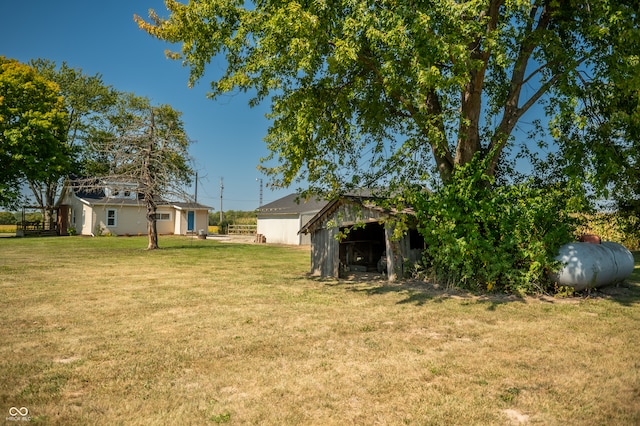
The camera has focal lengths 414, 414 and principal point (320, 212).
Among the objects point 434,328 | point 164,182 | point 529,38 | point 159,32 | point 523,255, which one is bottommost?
point 434,328

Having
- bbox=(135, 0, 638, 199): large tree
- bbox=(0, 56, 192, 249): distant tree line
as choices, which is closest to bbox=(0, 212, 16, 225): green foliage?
bbox=(0, 56, 192, 249): distant tree line

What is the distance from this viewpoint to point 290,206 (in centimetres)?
3238

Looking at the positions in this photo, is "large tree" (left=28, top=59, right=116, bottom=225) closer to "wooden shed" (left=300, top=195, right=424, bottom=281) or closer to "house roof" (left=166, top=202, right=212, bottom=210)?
"house roof" (left=166, top=202, right=212, bottom=210)

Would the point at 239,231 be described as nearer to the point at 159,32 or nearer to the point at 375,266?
the point at 375,266

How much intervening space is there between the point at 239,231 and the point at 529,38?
39.4 meters

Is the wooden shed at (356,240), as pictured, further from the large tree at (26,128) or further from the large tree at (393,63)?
the large tree at (26,128)

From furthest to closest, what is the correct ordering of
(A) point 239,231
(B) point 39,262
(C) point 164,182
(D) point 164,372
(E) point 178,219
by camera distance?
1. (A) point 239,231
2. (E) point 178,219
3. (C) point 164,182
4. (B) point 39,262
5. (D) point 164,372

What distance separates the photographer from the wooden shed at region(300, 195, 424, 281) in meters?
12.1

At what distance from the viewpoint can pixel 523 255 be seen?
389 inches

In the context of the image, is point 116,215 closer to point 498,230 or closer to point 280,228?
point 280,228

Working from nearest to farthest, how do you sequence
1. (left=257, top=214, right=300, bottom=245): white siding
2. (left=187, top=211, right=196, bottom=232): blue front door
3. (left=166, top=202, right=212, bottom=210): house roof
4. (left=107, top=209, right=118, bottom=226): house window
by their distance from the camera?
(left=257, top=214, right=300, bottom=245): white siding → (left=107, top=209, right=118, bottom=226): house window → (left=166, top=202, right=212, bottom=210): house roof → (left=187, top=211, right=196, bottom=232): blue front door

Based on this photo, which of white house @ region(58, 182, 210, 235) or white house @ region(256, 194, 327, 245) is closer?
white house @ region(256, 194, 327, 245)

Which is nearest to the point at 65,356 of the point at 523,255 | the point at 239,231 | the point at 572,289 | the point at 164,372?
the point at 164,372

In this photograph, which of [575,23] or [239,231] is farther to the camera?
[239,231]
